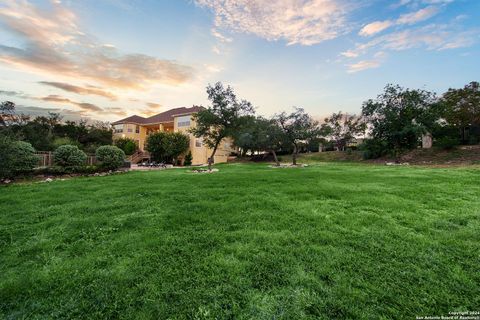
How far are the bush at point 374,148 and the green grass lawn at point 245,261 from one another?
715 inches

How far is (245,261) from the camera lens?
2.67 metres

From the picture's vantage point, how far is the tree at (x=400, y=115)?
18.7 metres

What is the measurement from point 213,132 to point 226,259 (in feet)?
50.8

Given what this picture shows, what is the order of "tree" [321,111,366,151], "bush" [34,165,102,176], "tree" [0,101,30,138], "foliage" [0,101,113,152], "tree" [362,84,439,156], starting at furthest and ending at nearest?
"tree" [321,111,366,151] < "foliage" [0,101,113,152] < "tree" [0,101,30,138] < "tree" [362,84,439,156] < "bush" [34,165,102,176]

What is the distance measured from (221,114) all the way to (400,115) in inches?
675

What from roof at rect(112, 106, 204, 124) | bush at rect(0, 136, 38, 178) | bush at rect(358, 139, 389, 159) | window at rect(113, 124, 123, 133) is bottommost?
bush at rect(0, 136, 38, 178)

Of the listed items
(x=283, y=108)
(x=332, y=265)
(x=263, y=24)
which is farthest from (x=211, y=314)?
(x=283, y=108)

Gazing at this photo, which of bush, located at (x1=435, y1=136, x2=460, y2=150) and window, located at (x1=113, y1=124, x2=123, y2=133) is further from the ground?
window, located at (x1=113, y1=124, x2=123, y2=133)

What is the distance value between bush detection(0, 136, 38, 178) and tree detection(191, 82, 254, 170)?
1039 cm

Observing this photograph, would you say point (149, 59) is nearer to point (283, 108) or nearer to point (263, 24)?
point (263, 24)

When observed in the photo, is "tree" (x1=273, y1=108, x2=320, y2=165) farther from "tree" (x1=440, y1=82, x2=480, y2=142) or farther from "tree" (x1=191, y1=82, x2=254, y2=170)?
"tree" (x1=440, y1=82, x2=480, y2=142)

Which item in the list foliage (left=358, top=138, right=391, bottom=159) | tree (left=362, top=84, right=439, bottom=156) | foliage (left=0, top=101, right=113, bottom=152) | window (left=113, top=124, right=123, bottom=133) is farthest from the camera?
window (left=113, top=124, right=123, bottom=133)

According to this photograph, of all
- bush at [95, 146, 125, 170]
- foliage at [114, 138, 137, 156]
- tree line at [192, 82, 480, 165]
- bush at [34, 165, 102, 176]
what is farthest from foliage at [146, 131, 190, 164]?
bush at [34, 165, 102, 176]

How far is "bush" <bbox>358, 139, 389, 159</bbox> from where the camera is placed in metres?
20.9
